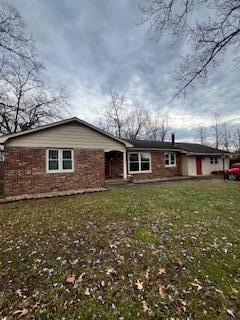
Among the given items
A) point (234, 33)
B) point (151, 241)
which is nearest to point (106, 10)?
point (234, 33)

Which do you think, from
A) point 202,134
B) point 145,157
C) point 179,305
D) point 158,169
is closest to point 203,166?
point 158,169

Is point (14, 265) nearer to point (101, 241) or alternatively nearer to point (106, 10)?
point (101, 241)

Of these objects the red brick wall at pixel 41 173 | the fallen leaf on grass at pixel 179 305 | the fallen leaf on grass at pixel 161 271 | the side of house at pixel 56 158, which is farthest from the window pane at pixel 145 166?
the fallen leaf on grass at pixel 179 305

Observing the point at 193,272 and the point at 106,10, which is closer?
the point at 193,272

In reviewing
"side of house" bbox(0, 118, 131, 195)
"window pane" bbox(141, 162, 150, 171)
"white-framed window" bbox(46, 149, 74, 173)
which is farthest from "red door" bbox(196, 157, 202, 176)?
"white-framed window" bbox(46, 149, 74, 173)

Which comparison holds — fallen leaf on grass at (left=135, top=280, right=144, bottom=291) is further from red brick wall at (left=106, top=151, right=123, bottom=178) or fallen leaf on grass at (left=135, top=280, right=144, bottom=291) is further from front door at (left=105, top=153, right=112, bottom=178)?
front door at (left=105, top=153, right=112, bottom=178)

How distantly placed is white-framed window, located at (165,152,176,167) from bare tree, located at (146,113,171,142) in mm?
20585

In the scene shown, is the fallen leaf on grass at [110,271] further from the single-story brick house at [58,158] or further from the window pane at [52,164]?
the window pane at [52,164]

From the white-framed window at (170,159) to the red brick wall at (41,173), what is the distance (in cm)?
814

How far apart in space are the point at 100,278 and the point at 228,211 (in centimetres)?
570

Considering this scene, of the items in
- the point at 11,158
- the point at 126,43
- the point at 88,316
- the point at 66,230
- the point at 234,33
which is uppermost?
the point at 126,43

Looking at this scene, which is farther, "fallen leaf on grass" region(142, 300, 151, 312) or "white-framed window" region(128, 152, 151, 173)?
"white-framed window" region(128, 152, 151, 173)

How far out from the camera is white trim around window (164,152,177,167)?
19.1 meters

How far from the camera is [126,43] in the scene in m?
9.55
